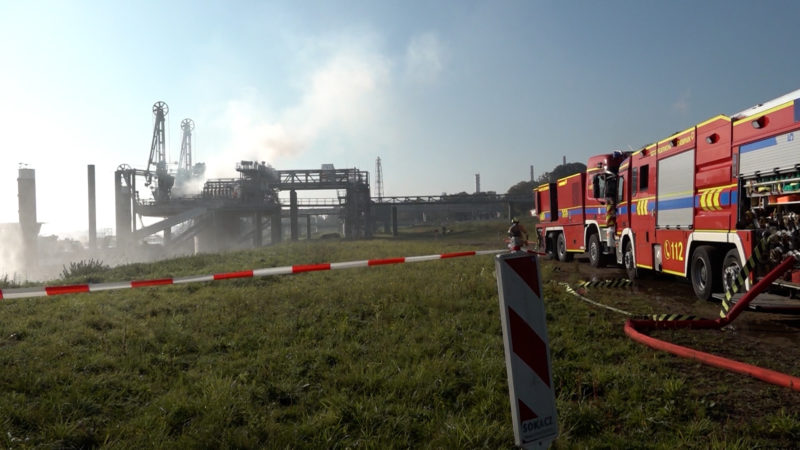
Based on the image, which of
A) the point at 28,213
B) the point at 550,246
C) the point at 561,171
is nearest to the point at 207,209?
the point at 28,213

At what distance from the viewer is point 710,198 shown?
8.43 meters

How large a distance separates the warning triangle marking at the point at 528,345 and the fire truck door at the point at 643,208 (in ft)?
31.2

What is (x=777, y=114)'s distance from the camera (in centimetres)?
678

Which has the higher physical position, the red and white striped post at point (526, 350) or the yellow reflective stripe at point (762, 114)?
the yellow reflective stripe at point (762, 114)

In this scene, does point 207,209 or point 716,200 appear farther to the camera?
point 207,209

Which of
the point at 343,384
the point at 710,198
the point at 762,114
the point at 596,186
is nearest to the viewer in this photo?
the point at 343,384

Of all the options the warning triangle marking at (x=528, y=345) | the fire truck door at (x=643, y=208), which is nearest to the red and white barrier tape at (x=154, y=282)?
the warning triangle marking at (x=528, y=345)

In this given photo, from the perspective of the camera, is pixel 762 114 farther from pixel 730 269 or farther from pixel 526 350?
pixel 526 350

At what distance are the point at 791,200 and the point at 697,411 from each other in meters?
4.23

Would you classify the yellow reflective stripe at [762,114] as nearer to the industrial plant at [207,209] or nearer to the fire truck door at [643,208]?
the fire truck door at [643,208]

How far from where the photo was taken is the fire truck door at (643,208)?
11.0 metres

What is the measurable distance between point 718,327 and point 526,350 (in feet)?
18.1

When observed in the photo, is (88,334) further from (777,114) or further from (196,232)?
(196,232)

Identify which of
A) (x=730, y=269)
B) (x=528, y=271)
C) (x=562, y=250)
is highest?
(x=528, y=271)
